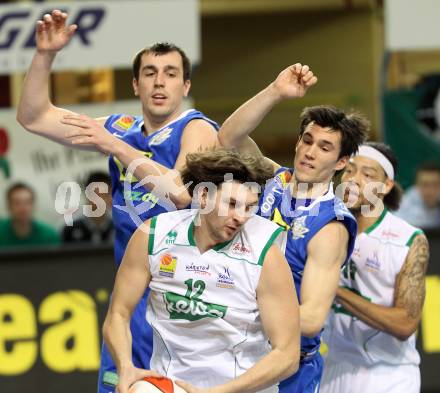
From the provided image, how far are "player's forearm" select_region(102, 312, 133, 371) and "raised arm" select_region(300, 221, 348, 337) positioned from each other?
85 cm

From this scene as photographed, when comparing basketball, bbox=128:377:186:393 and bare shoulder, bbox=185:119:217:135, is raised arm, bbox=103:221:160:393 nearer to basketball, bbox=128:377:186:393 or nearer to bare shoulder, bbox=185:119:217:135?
basketball, bbox=128:377:186:393

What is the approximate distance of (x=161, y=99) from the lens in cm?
611

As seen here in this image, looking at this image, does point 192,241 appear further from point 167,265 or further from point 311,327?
point 311,327

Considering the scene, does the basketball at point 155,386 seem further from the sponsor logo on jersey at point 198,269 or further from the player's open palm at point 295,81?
the player's open palm at point 295,81

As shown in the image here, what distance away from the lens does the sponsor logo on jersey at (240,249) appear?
16.7ft

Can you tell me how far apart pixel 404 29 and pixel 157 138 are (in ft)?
16.2

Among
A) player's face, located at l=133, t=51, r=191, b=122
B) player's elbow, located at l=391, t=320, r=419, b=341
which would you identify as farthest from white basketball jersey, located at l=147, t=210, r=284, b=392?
player's elbow, located at l=391, t=320, r=419, b=341

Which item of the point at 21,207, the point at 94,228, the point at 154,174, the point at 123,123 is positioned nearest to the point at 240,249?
the point at 154,174

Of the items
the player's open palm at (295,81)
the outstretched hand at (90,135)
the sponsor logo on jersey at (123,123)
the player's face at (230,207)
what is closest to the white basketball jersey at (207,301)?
the player's face at (230,207)

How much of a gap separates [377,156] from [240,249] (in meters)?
2.08

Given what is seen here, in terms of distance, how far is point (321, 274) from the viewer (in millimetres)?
5594

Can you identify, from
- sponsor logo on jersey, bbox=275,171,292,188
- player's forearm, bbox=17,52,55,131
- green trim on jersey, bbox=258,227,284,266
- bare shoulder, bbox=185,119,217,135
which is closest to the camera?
green trim on jersey, bbox=258,227,284,266

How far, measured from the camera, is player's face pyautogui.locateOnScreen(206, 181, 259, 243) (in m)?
5.00

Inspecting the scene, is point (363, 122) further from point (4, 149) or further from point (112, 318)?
point (4, 149)
